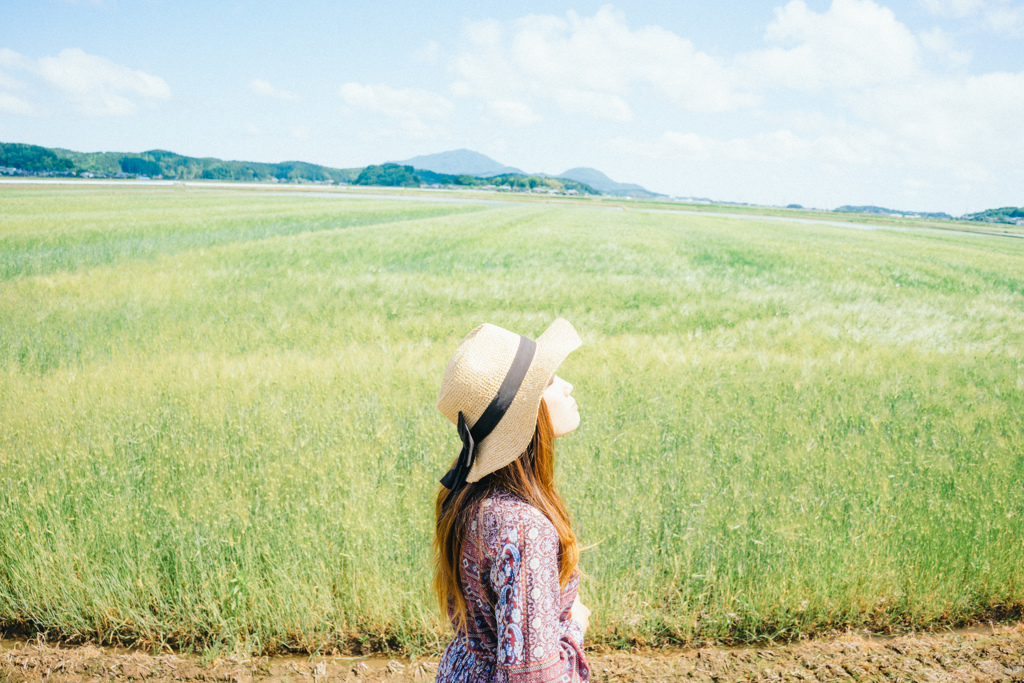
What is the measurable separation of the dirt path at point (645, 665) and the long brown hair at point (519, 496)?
5.73ft

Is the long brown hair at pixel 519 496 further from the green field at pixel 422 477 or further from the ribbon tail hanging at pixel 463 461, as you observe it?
the green field at pixel 422 477

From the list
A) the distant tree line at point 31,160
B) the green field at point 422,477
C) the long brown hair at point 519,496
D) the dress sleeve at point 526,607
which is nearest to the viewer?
the dress sleeve at point 526,607

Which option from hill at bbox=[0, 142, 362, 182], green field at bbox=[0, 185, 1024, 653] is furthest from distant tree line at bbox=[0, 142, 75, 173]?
green field at bbox=[0, 185, 1024, 653]

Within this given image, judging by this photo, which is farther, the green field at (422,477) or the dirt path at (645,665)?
the green field at (422,477)

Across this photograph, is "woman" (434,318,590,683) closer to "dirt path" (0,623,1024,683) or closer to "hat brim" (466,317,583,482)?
"hat brim" (466,317,583,482)

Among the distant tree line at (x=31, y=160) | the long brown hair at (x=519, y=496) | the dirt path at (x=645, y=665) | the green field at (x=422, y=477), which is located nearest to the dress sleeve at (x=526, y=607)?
the long brown hair at (x=519, y=496)

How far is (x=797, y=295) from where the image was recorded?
50.3 feet

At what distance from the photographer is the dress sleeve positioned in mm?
1293

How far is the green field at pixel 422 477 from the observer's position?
325 cm

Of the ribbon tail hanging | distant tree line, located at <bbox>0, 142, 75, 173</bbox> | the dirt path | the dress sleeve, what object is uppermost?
distant tree line, located at <bbox>0, 142, 75, 173</bbox>

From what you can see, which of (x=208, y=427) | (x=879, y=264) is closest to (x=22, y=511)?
(x=208, y=427)

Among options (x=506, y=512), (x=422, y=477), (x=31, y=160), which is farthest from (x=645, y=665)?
(x=31, y=160)

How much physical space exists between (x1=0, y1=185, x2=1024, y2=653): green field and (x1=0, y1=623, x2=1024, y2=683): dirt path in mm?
140

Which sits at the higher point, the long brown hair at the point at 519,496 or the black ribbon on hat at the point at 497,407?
the black ribbon on hat at the point at 497,407
